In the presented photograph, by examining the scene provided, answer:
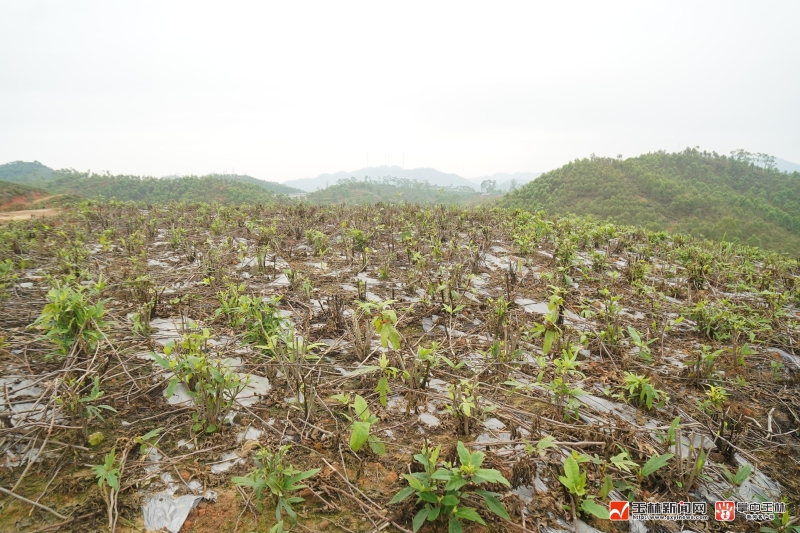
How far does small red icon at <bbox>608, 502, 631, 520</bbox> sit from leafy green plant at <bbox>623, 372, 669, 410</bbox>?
2.99ft

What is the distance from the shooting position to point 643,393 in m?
2.37

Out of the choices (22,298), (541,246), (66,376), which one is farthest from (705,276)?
(22,298)

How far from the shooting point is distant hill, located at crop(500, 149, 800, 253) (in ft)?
102

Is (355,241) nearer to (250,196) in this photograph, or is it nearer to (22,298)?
(22,298)

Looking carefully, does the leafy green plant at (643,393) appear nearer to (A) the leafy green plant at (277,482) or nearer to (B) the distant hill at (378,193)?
(A) the leafy green plant at (277,482)

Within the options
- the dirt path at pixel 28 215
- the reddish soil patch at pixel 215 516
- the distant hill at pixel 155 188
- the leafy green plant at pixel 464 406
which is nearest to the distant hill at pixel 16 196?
the distant hill at pixel 155 188

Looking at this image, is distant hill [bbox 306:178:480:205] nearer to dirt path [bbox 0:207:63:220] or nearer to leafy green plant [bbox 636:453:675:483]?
dirt path [bbox 0:207:63:220]

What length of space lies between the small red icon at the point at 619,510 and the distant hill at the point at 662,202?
2781 cm

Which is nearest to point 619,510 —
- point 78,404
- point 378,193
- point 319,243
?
point 78,404

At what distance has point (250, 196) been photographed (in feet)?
113

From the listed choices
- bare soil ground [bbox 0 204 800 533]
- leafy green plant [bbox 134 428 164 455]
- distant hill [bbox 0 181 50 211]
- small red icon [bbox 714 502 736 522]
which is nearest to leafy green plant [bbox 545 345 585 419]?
bare soil ground [bbox 0 204 800 533]

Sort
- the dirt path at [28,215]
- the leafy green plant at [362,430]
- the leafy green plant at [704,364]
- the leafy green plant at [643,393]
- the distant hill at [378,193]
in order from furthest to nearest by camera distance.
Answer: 1. the distant hill at [378,193]
2. the dirt path at [28,215]
3. the leafy green plant at [704,364]
4. the leafy green plant at [643,393]
5. the leafy green plant at [362,430]

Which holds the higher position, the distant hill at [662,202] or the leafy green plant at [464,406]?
the distant hill at [662,202]

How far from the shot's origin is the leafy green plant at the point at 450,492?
145 cm
